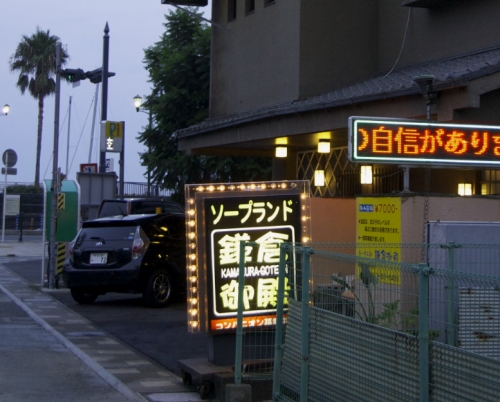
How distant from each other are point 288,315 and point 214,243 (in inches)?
52.3

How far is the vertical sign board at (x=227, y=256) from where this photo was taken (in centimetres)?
797

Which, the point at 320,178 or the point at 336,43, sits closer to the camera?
the point at 336,43

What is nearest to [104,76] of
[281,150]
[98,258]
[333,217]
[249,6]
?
[249,6]

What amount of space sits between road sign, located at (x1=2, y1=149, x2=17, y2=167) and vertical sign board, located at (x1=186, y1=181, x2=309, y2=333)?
2438cm

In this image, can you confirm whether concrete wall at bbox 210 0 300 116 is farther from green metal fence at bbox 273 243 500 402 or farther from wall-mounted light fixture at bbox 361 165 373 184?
green metal fence at bbox 273 243 500 402

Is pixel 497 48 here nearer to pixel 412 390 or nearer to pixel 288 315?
pixel 288 315

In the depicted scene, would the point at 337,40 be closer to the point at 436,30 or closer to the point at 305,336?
the point at 436,30

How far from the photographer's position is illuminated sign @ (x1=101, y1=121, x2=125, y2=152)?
24.8 m

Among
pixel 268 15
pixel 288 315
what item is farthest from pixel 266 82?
pixel 288 315

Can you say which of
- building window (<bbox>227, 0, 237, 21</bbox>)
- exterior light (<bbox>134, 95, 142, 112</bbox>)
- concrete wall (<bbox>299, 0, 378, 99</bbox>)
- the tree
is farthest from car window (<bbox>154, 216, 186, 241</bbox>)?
exterior light (<bbox>134, 95, 142, 112</bbox>)

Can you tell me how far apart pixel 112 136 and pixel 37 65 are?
112ft

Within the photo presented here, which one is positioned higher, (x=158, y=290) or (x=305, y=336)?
(x=305, y=336)

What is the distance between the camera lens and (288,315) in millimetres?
7039

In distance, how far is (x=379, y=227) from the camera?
909 centimetres
